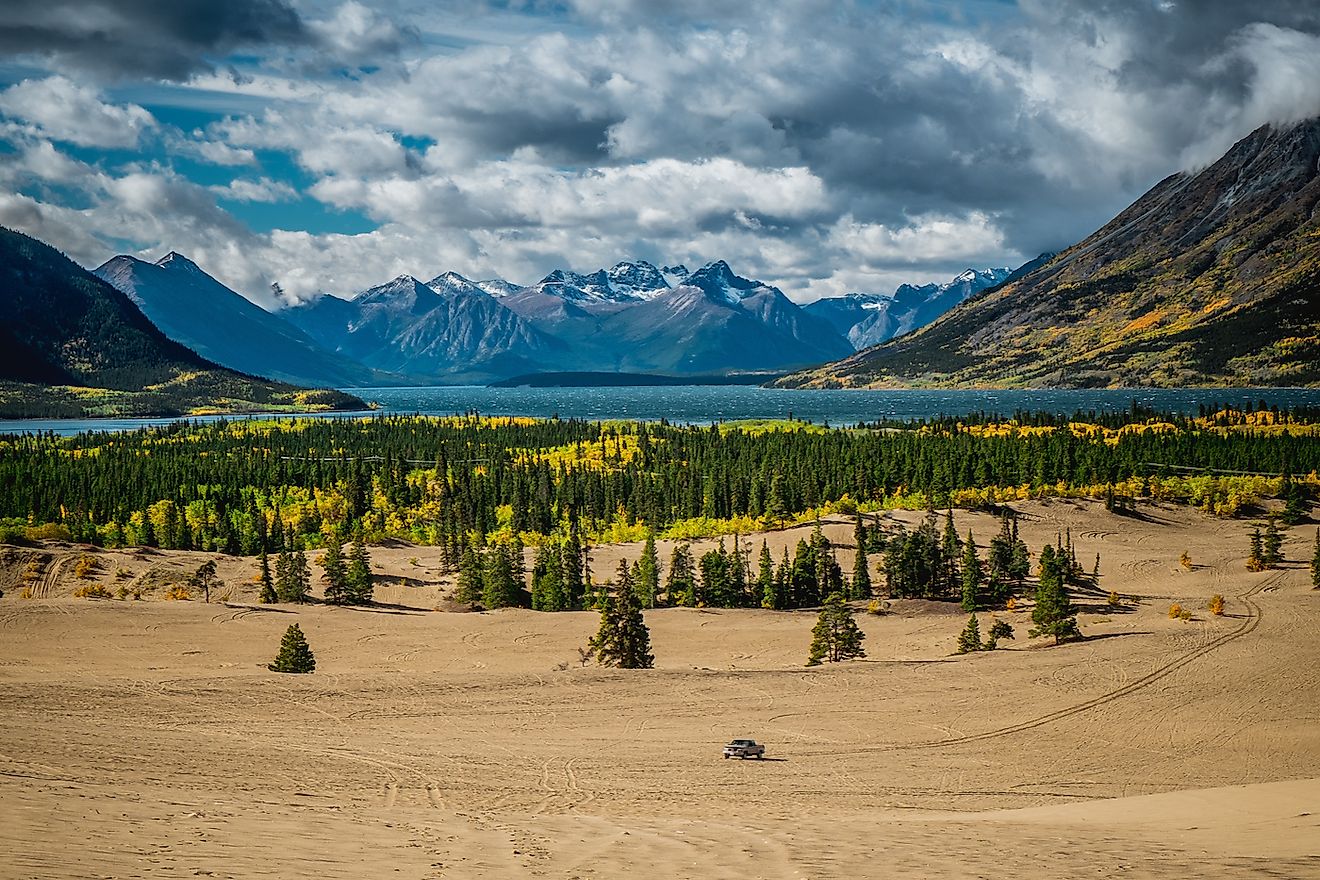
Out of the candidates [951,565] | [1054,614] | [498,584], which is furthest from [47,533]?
[1054,614]

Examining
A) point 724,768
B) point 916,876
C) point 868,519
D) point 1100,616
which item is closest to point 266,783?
point 724,768

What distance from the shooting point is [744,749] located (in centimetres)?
4106

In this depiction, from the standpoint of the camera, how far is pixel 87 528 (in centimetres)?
11850

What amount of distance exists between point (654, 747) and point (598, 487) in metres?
103

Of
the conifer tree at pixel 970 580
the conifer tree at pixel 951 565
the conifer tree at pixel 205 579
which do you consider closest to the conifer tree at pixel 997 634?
the conifer tree at pixel 970 580

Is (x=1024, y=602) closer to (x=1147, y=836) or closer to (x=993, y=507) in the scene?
(x=993, y=507)

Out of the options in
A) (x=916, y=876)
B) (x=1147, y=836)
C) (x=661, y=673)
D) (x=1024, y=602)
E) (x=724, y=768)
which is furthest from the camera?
(x=1024, y=602)

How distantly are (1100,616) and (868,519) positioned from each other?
138 ft

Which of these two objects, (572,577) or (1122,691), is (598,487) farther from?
(1122,691)

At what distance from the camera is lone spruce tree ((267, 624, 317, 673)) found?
2292 inches

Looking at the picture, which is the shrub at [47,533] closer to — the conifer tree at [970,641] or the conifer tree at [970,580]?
the conifer tree at [970,580]

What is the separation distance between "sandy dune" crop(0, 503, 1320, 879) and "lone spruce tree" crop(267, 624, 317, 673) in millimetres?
2061

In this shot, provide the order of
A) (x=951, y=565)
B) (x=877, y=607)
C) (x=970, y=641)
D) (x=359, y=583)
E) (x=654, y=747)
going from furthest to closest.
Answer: (x=951, y=565) < (x=359, y=583) < (x=877, y=607) < (x=970, y=641) < (x=654, y=747)

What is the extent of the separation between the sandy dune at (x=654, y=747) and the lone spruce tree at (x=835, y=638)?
2.50 metres
